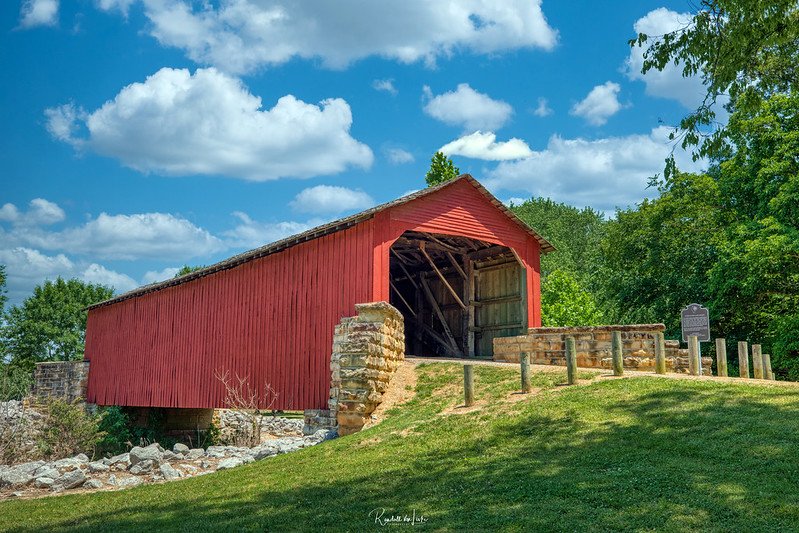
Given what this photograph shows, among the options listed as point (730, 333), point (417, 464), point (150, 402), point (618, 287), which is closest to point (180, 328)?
point (150, 402)

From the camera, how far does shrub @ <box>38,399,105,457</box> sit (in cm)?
1739

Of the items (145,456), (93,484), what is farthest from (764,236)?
(93,484)

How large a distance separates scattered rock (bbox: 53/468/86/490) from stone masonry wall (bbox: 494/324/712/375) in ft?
30.0

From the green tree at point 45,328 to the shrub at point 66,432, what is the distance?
89.7 ft

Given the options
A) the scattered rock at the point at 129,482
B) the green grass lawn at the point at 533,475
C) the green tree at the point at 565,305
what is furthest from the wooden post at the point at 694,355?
the green tree at the point at 565,305

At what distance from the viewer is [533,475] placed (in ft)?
22.8

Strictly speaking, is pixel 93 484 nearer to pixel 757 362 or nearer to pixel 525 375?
pixel 525 375

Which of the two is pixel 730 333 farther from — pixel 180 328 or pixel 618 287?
pixel 180 328

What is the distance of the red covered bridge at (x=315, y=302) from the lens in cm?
1497

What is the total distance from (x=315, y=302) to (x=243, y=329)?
116 inches

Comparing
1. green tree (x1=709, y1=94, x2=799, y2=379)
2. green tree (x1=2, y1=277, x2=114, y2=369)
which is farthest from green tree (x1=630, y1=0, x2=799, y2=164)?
green tree (x1=2, y1=277, x2=114, y2=369)

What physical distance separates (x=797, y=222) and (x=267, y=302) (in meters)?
14.6

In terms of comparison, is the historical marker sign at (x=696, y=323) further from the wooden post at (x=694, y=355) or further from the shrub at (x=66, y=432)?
the shrub at (x=66, y=432)

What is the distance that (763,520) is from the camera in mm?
5176
